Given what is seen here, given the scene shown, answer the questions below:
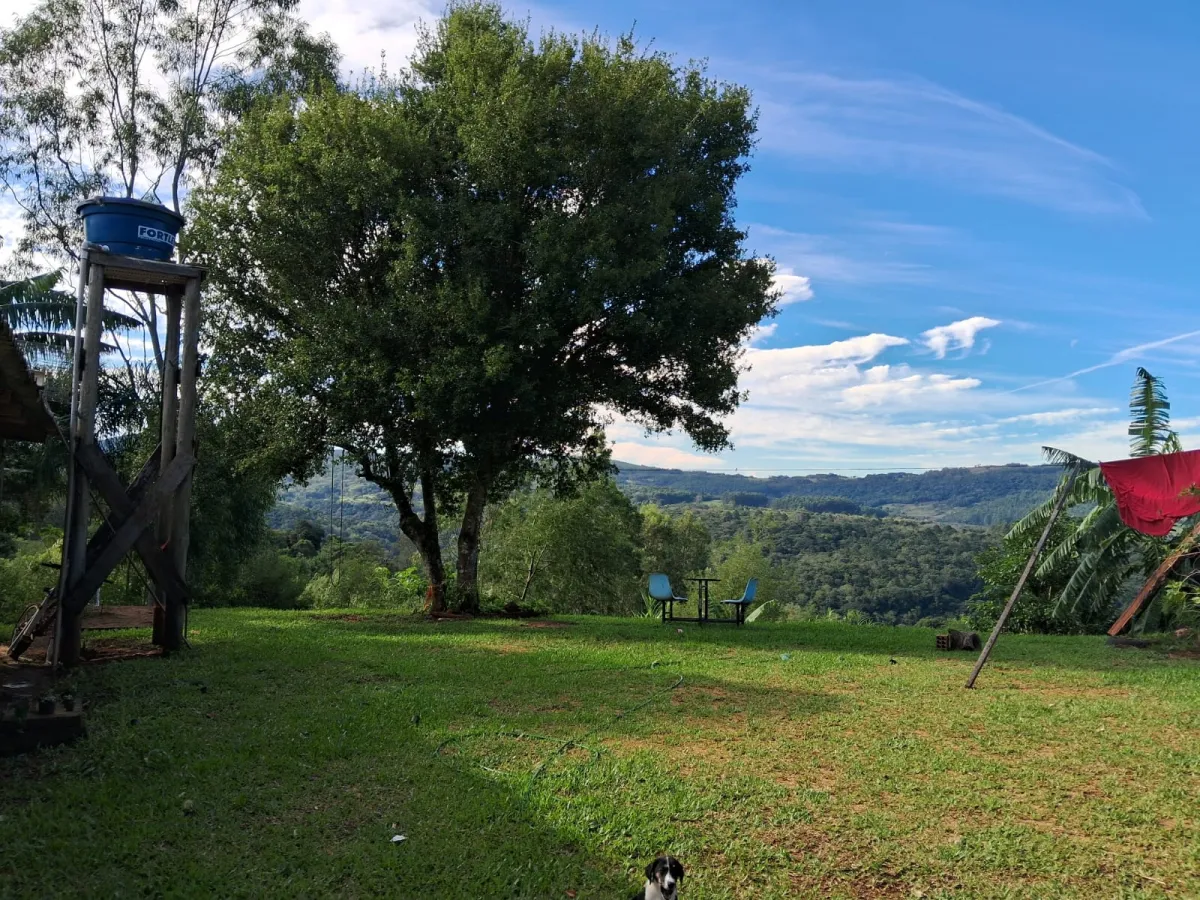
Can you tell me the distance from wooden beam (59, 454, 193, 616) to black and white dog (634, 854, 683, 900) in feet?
23.6

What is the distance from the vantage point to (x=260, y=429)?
1505 centimetres

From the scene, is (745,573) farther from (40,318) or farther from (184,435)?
(184,435)

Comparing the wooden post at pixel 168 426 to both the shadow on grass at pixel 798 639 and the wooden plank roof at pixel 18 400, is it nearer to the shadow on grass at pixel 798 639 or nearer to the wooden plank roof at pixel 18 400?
the wooden plank roof at pixel 18 400

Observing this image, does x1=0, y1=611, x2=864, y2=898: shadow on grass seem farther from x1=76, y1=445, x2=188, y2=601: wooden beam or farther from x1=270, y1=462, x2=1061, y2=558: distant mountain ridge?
x1=270, y1=462, x2=1061, y2=558: distant mountain ridge

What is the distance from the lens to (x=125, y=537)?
341 inches

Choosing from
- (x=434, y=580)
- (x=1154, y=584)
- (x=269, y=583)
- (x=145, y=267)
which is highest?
(x=145, y=267)

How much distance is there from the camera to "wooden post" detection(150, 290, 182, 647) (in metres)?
9.28

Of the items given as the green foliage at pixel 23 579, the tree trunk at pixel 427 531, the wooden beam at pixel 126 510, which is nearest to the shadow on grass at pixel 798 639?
the tree trunk at pixel 427 531

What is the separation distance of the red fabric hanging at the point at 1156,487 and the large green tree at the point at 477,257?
258 inches

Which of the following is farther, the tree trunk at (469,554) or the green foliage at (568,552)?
the green foliage at (568,552)

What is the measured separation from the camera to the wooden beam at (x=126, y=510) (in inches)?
332

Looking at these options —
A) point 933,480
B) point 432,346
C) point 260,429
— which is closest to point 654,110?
point 432,346

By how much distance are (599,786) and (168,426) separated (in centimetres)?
718

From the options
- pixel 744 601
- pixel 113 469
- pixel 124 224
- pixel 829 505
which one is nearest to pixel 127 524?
pixel 113 469
